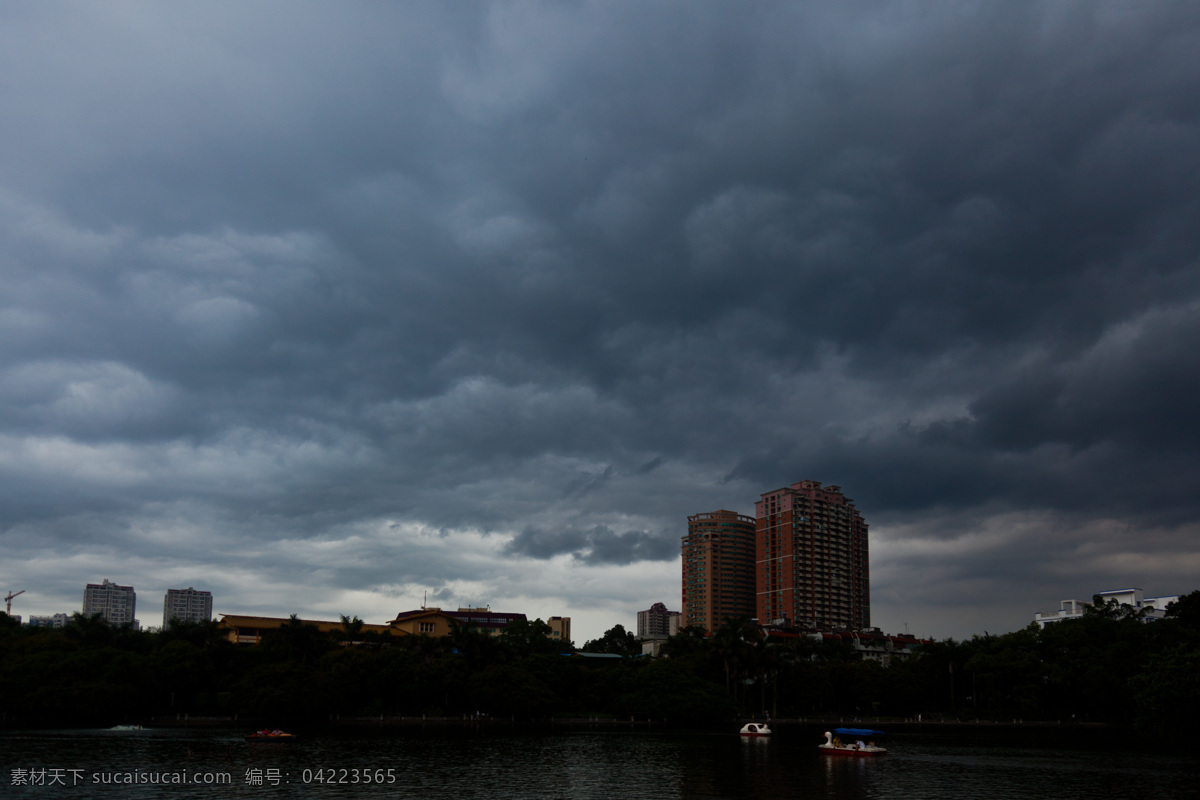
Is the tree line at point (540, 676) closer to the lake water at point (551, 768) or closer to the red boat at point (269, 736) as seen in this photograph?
the lake water at point (551, 768)

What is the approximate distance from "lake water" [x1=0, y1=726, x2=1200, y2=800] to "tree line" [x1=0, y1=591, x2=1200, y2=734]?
12.5m

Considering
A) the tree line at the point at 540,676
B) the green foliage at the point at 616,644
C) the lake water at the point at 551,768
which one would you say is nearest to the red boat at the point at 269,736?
the lake water at the point at 551,768

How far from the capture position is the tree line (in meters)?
98.6

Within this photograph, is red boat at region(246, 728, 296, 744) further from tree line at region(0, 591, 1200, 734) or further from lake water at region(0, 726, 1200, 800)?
tree line at region(0, 591, 1200, 734)

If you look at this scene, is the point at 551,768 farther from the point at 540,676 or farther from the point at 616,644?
the point at 616,644

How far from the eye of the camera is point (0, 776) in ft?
164

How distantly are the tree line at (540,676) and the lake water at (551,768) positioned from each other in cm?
1250

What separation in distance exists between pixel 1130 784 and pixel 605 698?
7653cm

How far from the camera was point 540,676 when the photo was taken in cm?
11775

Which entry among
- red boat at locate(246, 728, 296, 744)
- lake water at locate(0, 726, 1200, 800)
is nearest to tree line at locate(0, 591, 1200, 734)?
lake water at locate(0, 726, 1200, 800)

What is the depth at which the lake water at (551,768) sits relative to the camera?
48656 mm

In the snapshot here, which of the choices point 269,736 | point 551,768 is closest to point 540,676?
point 269,736

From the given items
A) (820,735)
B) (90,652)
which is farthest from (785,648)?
(90,652)

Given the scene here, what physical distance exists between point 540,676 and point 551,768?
58.9 metres
